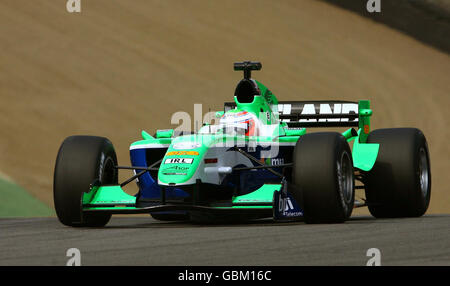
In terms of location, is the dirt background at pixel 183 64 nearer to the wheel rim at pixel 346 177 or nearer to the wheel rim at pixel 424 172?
the wheel rim at pixel 424 172

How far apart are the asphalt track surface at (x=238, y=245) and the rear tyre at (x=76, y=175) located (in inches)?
16.3

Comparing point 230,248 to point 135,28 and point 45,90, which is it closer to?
point 45,90

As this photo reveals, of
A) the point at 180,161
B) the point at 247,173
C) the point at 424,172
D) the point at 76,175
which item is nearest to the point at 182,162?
the point at 180,161

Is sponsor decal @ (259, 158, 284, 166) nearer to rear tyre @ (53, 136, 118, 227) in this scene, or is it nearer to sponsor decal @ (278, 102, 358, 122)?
rear tyre @ (53, 136, 118, 227)

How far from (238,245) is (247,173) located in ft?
11.5

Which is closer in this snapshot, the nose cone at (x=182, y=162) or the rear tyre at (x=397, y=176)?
the nose cone at (x=182, y=162)

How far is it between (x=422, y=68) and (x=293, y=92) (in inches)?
212

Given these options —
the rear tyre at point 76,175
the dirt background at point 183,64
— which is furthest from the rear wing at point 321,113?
the dirt background at point 183,64

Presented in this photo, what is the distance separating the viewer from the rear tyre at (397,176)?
41.0 feet

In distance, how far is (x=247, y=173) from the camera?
11469mm

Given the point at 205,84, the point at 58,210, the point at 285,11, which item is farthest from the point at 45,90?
the point at 58,210

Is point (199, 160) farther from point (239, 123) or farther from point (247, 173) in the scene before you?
point (239, 123)

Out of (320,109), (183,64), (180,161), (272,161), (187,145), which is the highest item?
(183,64)

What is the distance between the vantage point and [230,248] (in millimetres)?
7785
